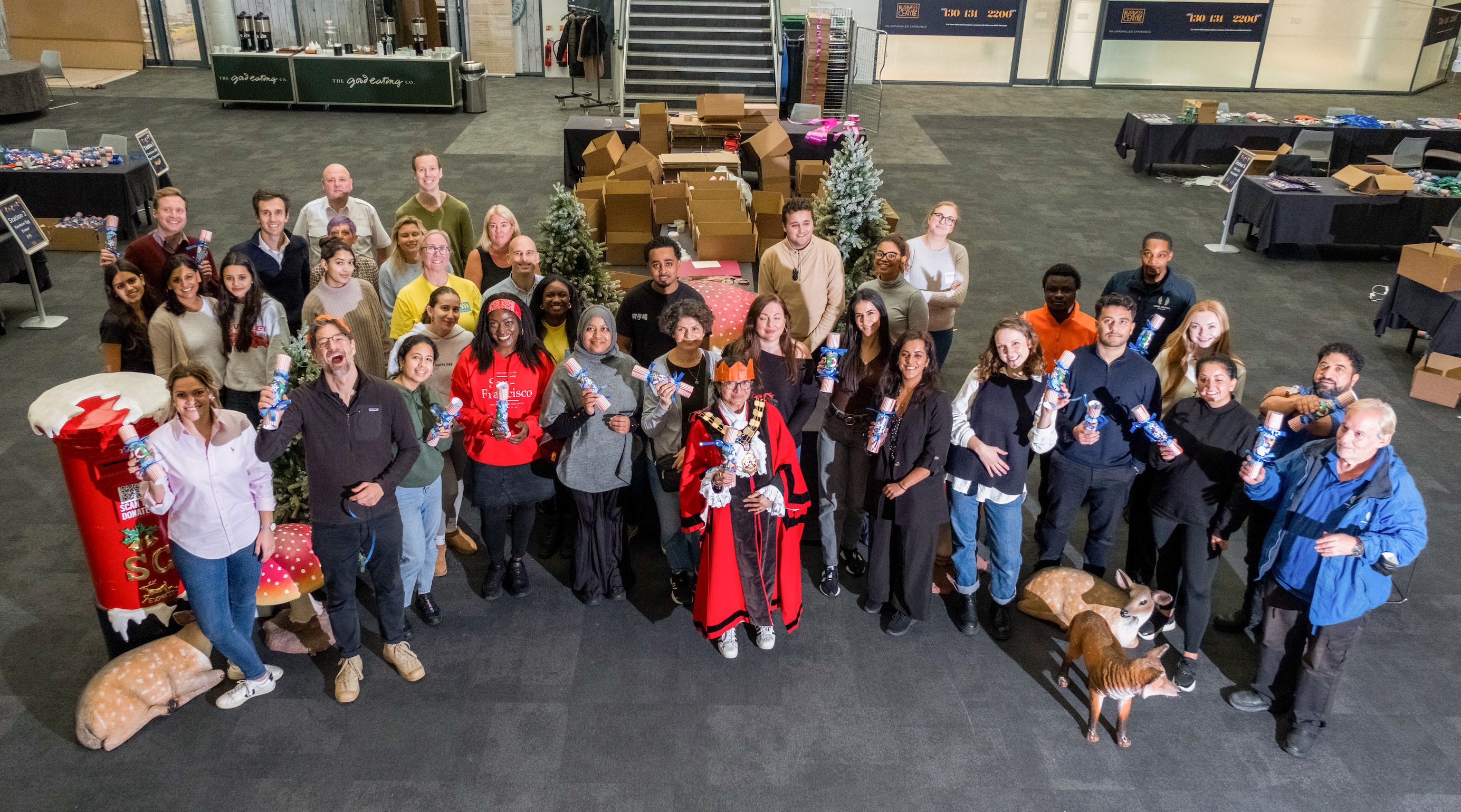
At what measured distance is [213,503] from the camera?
12.7 ft

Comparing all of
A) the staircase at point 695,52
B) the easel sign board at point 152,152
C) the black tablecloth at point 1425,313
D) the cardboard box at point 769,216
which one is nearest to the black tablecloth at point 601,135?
the cardboard box at point 769,216

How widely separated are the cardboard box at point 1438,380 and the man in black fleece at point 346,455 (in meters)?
6.95

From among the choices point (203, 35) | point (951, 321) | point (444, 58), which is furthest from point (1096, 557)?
point (203, 35)

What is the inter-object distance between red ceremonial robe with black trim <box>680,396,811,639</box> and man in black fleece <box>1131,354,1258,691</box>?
5.10ft

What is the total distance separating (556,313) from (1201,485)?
304 centimetres

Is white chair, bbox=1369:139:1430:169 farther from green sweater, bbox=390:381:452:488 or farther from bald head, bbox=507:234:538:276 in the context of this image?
green sweater, bbox=390:381:452:488

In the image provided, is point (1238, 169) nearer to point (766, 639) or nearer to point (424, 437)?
point (766, 639)

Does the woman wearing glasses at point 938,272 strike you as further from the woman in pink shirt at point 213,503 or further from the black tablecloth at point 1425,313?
the black tablecloth at point 1425,313

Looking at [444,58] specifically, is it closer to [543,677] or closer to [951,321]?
[951,321]

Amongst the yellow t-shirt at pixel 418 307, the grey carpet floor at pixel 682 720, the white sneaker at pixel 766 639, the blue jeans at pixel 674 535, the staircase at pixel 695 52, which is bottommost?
the grey carpet floor at pixel 682 720

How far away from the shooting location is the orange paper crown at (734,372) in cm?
421

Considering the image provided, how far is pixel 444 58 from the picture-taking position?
51.8ft

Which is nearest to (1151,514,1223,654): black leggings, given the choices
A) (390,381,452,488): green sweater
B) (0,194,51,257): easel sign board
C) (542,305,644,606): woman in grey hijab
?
(542,305,644,606): woman in grey hijab

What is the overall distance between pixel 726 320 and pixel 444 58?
1127 cm
